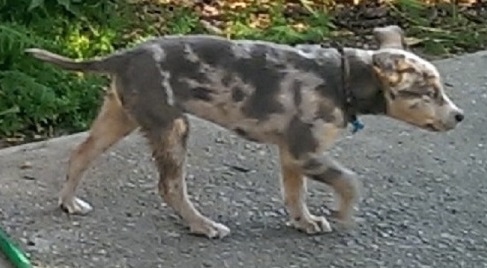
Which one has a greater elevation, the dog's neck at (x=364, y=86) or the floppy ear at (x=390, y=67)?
the floppy ear at (x=390, y=67)

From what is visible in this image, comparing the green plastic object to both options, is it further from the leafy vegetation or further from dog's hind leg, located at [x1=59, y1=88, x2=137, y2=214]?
the leafy vegetation

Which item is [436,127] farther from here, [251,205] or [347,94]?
[251,205]

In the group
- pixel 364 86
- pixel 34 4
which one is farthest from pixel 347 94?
pixel 34 4

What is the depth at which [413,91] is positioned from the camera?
4.41 metres

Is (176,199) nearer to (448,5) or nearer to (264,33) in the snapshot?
(264,33)

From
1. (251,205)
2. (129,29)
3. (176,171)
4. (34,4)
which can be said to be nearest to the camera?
(176,171)

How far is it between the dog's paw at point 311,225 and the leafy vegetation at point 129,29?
150 centimetres

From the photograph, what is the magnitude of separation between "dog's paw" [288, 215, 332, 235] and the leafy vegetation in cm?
150

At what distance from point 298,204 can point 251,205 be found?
342 mm

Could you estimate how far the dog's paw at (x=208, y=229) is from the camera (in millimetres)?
4578

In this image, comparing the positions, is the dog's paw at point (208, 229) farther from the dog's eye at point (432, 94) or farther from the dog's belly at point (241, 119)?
the dog's eye at point (432, 94)

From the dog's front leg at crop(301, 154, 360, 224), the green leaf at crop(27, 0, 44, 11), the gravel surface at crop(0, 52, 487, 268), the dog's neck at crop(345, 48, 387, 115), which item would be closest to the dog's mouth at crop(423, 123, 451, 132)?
the dog's neck at crop(345, 48, 387, 115)

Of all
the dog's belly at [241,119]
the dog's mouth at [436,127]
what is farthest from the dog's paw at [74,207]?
the dog's mouth at [436,127]

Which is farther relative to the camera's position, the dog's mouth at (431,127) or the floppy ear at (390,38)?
the floppy ear at (390,38)
